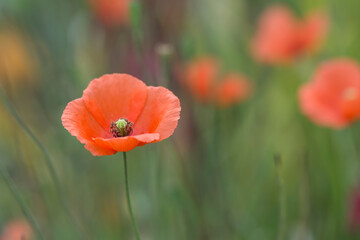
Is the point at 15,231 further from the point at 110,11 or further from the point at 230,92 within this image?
the point at 110,11

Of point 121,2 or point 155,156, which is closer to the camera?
point 155,156

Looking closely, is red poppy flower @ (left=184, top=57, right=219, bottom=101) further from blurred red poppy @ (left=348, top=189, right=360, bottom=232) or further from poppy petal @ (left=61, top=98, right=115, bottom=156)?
poppy petal @ (left=61, top=98, right=115, bottom=156)

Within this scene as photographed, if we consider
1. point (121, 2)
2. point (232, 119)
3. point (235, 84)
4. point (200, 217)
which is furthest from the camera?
point (121, 2)

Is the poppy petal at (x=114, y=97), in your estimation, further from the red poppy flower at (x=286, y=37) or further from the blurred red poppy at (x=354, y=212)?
the red poppy flower at (x=286, y=37)

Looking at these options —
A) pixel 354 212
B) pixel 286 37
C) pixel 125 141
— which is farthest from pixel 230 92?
pixel 125 141

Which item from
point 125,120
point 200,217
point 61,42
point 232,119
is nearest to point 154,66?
point 232,119

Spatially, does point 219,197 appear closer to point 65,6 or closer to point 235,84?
point 235,84

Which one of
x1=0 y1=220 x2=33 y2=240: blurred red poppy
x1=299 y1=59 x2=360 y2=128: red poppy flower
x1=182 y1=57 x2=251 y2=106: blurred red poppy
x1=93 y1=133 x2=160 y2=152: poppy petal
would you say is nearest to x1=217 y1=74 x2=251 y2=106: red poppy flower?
x1=182 y1=57 x2=251 y2=106: blurred red poppy
